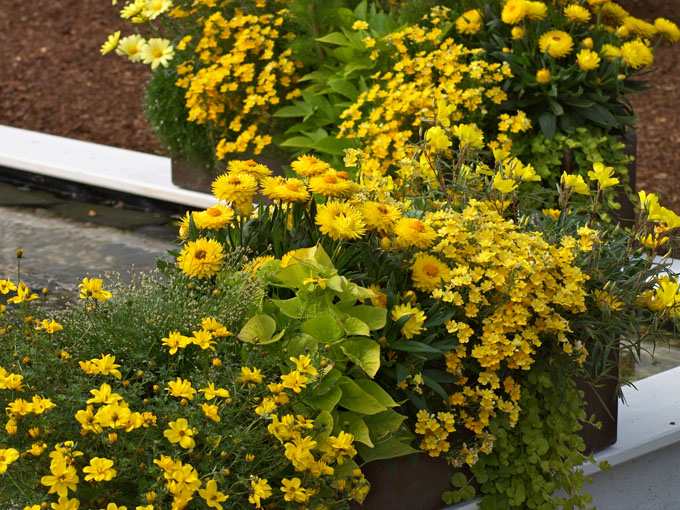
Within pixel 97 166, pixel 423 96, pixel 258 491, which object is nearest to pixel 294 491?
pixel 258 491

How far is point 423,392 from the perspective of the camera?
232cm

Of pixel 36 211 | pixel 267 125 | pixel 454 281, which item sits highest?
pixel 454 281

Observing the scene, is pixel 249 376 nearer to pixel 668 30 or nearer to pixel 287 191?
pixel 287 191

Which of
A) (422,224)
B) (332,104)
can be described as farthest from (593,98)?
(422,224)

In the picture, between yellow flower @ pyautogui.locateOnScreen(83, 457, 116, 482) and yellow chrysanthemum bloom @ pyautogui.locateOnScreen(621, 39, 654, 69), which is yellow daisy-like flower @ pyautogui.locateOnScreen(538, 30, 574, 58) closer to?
yellow chrysanthemum bloom @ pyautogui.locateOnScreen(621, 39, 654, 69)

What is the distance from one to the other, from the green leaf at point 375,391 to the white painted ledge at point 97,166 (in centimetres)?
307

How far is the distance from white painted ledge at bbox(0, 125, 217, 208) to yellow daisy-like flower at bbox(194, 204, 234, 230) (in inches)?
109

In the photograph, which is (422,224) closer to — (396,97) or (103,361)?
(103,361)

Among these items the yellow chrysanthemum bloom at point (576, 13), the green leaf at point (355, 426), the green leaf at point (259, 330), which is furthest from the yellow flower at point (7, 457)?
the yellow chrysanthemum bloom at point (576, 13)

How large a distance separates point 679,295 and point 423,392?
707 mm

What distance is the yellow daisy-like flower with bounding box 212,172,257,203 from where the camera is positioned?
2.30 meters

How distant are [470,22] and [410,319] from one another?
7.60 ft

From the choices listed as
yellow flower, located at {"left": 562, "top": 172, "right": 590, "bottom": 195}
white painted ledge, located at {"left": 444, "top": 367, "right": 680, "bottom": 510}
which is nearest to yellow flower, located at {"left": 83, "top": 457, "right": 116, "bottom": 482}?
yellow flower, located at {"left": 562, "top": 172, "right": 590, "bottom": 195}

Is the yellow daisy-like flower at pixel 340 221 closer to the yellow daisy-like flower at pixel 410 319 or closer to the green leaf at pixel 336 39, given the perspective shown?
the yellow daisy-like flower at pixel 410 319
